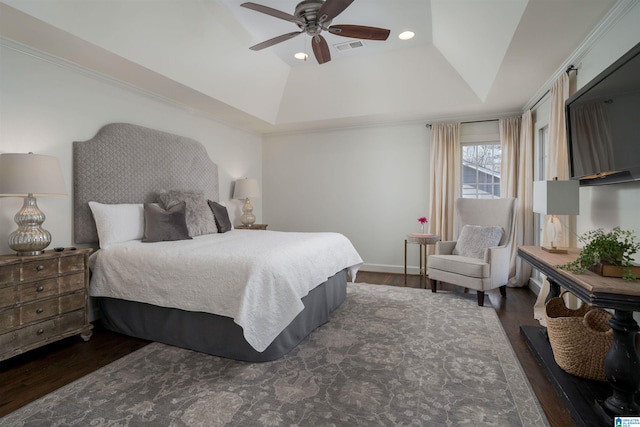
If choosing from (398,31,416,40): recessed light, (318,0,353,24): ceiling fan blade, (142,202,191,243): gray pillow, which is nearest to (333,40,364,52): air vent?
(398,31,416,40): recessed light

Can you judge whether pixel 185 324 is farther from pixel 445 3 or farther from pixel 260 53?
pixel 445 3

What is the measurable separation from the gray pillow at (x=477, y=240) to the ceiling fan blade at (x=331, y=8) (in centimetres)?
308

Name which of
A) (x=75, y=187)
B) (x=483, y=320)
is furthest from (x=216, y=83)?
(x=483, y=320)

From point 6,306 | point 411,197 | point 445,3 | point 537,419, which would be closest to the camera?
point 537,419

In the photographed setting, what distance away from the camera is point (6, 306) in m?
2.25

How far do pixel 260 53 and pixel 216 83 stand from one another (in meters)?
0.69

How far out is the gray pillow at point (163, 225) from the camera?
10.6ft

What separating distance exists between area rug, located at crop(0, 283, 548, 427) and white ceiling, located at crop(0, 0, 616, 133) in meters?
2.47

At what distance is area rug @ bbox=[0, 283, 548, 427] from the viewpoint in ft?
5.74

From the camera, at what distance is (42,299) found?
2.46 m

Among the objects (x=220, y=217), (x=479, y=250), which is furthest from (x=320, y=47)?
(x=479, y=250)

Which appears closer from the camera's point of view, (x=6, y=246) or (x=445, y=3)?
(x=6, y=246)

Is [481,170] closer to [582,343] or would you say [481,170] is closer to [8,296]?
[582,343]

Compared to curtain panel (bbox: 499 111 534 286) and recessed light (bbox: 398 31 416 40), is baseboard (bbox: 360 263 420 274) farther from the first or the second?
recessed light (bbox: 398 31 416 40)
